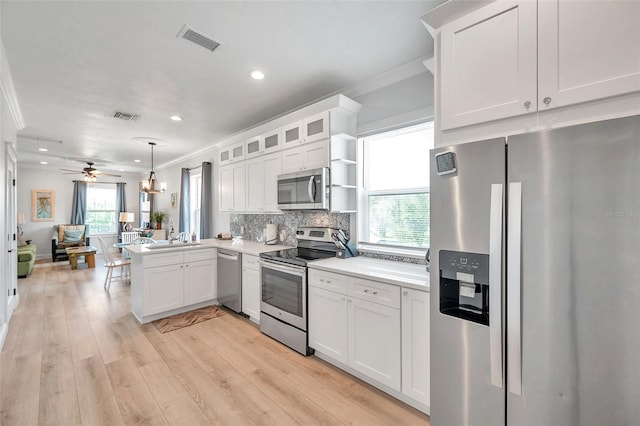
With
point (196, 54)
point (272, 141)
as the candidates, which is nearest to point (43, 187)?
point (272, 141)

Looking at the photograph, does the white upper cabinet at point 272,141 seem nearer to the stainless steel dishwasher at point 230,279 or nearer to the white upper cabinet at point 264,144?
the white upper cabinet at point 264,144

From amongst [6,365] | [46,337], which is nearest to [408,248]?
[6,365]

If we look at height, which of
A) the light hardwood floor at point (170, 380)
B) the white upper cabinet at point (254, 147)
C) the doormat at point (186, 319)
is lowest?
the light hardwood floor at point (170, 380)

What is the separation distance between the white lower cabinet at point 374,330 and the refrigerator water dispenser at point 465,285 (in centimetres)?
46

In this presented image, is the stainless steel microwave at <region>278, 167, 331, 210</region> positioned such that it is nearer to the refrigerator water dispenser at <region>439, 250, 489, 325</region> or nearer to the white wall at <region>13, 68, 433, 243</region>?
the white wall at <region>13, 68, 433, 243</region>

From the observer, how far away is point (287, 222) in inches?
156

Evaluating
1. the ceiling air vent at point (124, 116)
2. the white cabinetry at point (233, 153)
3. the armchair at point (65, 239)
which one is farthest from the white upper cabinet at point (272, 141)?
the armchair at point (65, 239)

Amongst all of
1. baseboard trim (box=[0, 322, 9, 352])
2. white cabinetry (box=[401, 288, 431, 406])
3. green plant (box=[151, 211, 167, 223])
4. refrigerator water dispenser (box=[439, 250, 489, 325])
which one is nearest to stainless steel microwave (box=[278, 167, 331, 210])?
white cabinetry (box=[401, 288, 431, 406])

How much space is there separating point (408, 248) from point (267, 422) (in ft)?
5.90

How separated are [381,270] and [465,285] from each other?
0.97 m

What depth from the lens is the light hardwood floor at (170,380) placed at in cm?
199

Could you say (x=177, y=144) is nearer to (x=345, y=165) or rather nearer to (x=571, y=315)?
(x=345, y=165)

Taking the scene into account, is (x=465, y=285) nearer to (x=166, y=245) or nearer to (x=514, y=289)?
(x=514, y=289)

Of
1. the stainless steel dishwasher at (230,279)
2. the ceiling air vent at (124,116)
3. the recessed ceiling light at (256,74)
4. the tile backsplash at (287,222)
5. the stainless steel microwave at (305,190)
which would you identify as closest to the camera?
the recessed ceiling light at (256,74)
